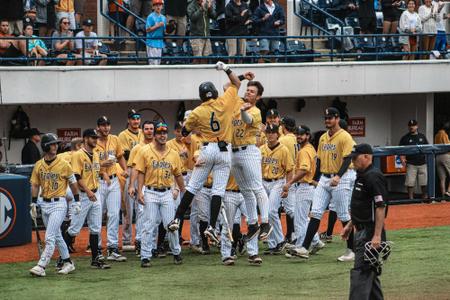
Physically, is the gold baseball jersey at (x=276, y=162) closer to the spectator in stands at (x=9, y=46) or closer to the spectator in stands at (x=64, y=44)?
the spectator in stands at (x=64, y=44)

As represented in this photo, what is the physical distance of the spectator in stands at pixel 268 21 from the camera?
79.0 ft

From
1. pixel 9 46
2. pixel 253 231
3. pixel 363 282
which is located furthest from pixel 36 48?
pixel 363 282

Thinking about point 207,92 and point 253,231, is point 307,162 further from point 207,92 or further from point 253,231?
point 207,92

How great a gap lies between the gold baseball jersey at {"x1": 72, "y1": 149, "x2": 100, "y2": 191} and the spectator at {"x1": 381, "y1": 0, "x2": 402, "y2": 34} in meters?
12.3

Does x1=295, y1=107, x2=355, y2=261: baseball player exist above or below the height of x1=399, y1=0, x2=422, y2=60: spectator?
below

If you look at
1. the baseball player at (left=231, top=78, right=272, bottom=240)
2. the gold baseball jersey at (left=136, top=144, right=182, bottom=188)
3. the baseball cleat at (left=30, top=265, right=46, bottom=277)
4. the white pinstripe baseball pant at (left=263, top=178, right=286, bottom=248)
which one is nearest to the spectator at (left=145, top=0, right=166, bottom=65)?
the white pinstripe baseball pant at (left=263, top=178, right=286, bottom=248)

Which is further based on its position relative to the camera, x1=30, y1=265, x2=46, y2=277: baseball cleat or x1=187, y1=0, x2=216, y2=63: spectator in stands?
x1=187, y1=0, x2=216, y2=63: spectator in stands

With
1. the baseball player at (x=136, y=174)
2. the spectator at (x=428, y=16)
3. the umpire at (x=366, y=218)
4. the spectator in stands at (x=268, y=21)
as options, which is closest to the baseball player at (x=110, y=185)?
the baseball player at (x=136, y=174)

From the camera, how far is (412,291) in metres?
13.3

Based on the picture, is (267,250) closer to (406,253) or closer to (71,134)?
(406,253)

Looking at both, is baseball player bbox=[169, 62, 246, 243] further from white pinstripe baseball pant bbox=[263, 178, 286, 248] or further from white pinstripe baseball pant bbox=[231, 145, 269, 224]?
white pinstripe baseball pant bbox=[263, 178, 286, 248]

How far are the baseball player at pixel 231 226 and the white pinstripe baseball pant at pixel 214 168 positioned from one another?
0.73m

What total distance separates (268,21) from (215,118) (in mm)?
10097

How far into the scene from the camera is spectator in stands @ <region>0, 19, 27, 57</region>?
69.7 feet
